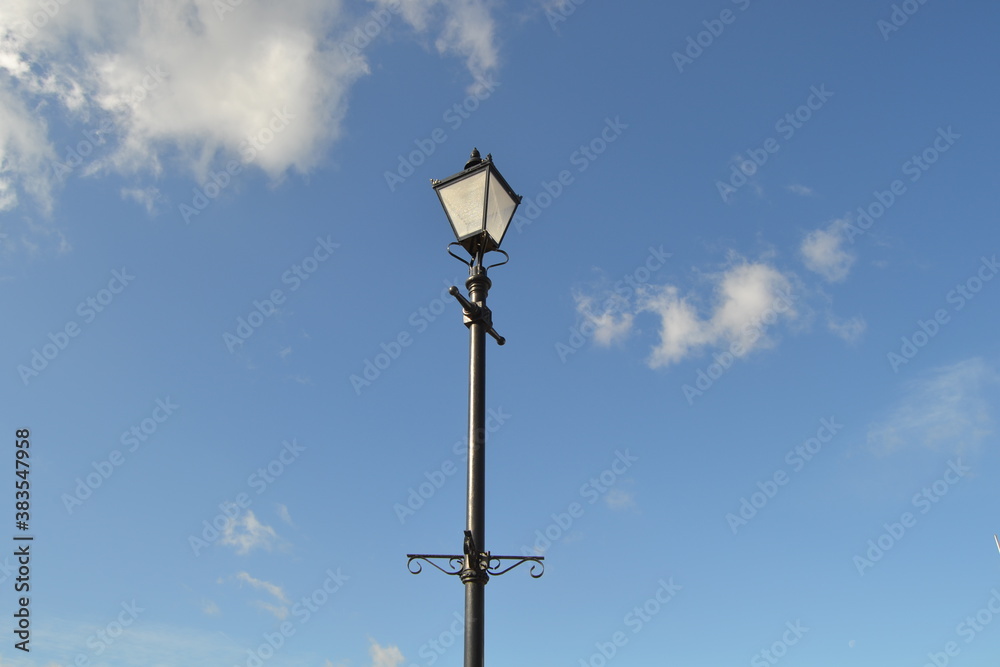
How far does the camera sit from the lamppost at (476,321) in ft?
17.0

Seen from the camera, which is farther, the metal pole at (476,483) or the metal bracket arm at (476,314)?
the metal bracket arm at (476,314)

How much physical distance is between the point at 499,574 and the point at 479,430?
1079 millimetres

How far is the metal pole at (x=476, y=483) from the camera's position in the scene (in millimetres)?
5031

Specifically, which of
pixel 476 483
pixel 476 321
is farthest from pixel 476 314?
pixel 476 483

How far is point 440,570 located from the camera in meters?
5.38

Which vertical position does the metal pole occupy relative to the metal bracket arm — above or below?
below

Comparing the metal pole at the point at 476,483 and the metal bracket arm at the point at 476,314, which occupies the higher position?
the metal bracket arm at the point at 476,314

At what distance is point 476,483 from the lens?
5.44 metres

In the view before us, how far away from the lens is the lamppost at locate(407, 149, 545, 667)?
204 inches

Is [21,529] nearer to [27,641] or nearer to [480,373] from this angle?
[27,641]

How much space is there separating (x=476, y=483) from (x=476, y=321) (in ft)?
4.67

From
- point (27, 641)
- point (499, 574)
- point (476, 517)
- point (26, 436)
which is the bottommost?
point (499, 574)

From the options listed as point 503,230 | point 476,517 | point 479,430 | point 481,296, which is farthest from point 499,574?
point 503,230

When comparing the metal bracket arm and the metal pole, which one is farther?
the metal bracket arm
